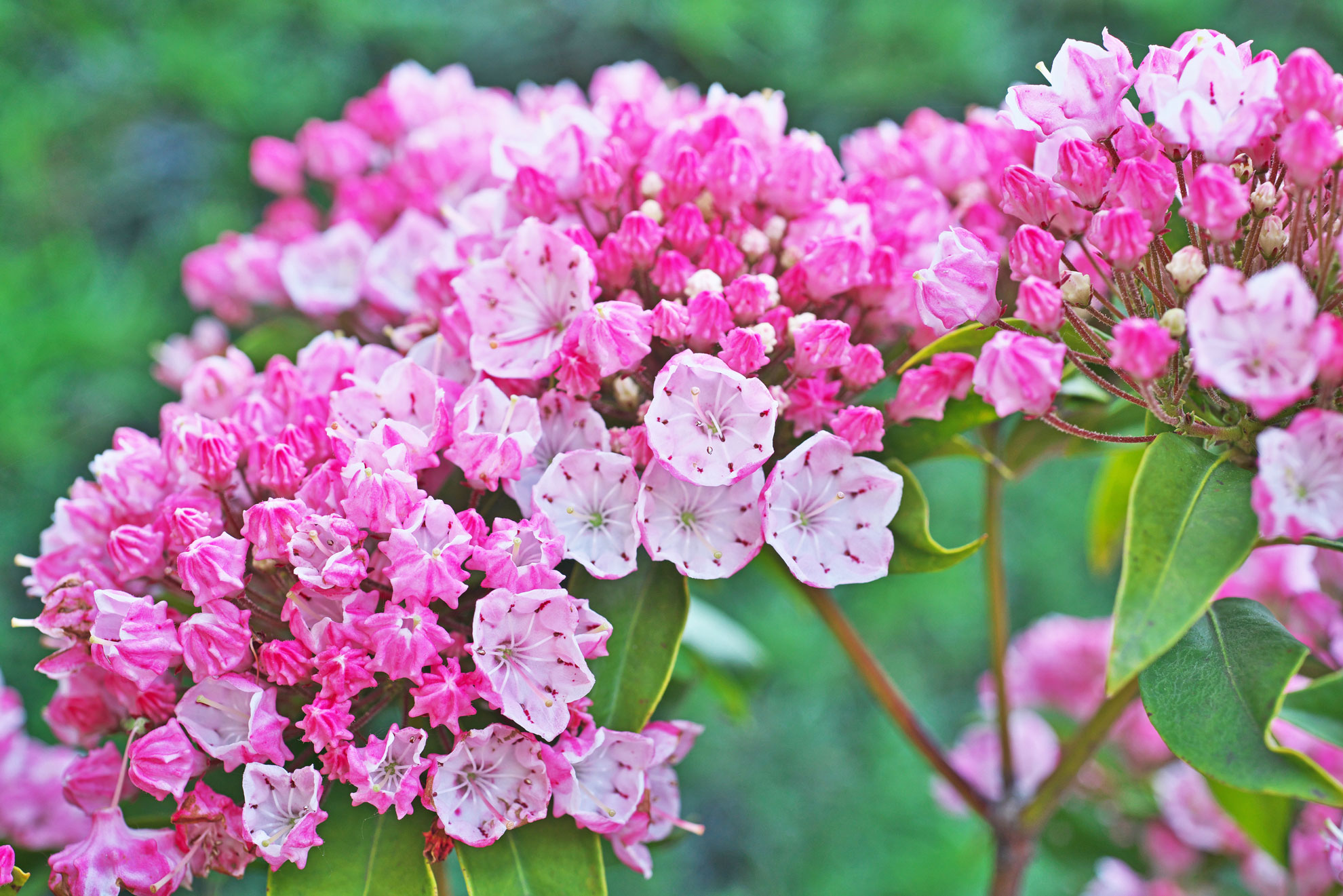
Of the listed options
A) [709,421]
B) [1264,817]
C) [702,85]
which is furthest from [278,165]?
[702,85]

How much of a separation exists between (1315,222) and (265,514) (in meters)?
0.68

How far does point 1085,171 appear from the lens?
0.67 m

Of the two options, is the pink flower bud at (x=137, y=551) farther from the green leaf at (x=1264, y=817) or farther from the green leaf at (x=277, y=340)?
the green leaf at (x=1264, y=817)

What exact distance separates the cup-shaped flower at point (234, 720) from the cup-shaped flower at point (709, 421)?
0.93ft

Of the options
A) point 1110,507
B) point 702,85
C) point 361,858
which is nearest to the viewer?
point 361,858

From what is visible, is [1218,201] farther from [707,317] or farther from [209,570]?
[209,570]

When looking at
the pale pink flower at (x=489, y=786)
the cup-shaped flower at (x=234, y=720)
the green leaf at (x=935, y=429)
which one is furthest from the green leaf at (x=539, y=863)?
the green leaf at (x=935, y=429)

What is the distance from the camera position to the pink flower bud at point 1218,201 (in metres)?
0.60

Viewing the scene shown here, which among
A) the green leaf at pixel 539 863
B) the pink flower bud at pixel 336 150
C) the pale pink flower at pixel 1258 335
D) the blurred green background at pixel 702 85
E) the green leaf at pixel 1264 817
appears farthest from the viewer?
the blurred green background at pixel 702 85

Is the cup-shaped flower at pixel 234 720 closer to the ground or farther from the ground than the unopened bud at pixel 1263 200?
closer to the ground

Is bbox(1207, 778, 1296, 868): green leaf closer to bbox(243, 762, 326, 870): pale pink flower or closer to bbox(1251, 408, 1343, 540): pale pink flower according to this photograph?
bbox(1251, 408, 1343, 540): pale pink flower

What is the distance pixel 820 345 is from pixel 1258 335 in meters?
0.26

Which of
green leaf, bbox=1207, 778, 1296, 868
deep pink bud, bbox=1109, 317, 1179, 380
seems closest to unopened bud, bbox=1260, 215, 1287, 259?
deep pink bud, bbox=1109, 317, 1179, 380

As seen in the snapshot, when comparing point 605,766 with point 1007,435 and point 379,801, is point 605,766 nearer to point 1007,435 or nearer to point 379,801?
point 379,801
